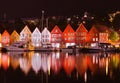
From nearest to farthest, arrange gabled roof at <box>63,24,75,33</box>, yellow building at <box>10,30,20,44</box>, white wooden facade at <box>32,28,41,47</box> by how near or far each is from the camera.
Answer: gabled roof at <box>63,24,75,33</box> → white wooden facade at <box>32,28,41,47</box> → yellow building at <box>10,30,20,44</box>

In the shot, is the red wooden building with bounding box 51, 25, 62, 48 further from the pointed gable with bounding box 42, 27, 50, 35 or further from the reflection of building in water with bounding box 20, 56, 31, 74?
the reflection of building in water with bounding box 20, 56, 31, 74

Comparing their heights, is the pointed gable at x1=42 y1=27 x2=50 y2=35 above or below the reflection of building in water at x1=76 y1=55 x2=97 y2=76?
above

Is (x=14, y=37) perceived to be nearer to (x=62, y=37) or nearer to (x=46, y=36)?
(x=46, y=36)

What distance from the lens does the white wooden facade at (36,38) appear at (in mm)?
51781

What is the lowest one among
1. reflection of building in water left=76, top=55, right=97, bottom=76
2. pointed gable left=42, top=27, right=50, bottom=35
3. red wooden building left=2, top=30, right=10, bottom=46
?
reflection of building in water left=76, top=55, right=97, bottom=76

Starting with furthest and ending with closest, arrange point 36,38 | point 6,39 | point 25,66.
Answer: point 6,39
point 36,38
point 25,66

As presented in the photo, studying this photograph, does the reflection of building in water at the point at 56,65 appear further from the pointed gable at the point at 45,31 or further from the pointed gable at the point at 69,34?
the pointed gable at the point at 45,31

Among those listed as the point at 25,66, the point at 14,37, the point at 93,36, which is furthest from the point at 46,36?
the point at 25,66

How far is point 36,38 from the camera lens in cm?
5184

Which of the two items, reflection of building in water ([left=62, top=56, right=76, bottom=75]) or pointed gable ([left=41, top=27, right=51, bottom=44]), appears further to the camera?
pointed gable ([left=41, top=27, right=51, bottom=44])

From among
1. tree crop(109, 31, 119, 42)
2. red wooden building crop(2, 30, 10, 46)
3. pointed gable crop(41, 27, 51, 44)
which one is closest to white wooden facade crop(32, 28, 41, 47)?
pointed gable crop(41, 27, 51, 44)

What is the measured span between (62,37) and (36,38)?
391 cm

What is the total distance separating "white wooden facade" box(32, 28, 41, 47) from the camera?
2039 inches

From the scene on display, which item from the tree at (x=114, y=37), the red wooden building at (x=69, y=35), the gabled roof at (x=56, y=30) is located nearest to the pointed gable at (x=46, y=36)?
the gabled roof at (x=56, y=30)
